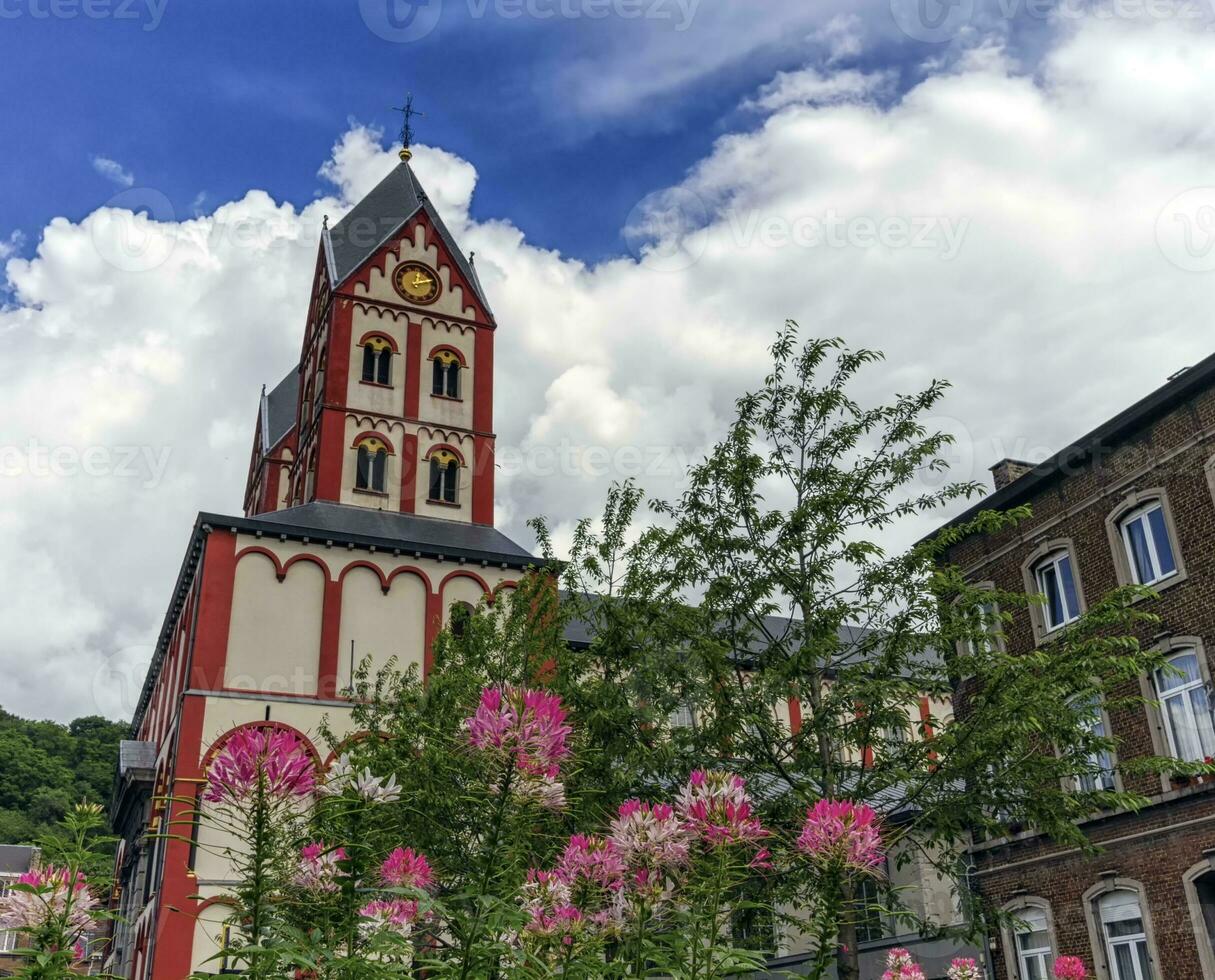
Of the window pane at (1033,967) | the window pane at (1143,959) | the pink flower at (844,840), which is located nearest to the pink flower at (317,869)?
the pink flower at (844,840)

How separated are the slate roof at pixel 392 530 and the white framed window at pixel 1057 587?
531 inches

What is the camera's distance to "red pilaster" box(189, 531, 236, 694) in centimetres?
2620

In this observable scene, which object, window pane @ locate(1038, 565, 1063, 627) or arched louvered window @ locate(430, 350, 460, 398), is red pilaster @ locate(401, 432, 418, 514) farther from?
window pane @ locate(1038, 565, 1063, 627)

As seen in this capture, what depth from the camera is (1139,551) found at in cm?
2161

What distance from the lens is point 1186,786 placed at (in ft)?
63.6

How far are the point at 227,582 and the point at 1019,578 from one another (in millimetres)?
19302

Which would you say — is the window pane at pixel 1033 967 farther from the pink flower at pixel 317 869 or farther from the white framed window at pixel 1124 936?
the pink flower at pixel 317 869

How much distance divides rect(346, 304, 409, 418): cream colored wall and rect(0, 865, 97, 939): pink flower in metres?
30.8

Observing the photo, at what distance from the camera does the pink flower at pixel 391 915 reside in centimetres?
371

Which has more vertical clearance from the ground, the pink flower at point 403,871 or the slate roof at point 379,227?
the slate roof at point 379,227

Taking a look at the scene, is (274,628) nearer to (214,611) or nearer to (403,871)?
(214,611)

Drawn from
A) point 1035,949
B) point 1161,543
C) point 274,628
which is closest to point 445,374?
point 274,628

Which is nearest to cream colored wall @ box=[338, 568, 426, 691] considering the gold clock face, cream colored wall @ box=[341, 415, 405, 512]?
cream colored wall @ box=[341, 415, 405, 512]

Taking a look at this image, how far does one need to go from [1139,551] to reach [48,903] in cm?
2202
